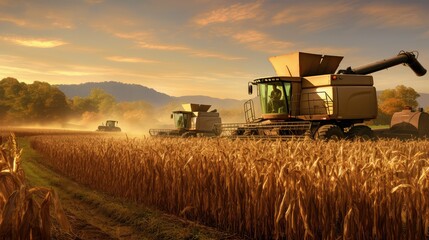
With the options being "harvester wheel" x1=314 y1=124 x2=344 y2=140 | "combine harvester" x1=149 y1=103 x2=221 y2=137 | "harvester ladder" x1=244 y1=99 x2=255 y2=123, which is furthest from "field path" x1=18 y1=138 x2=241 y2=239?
"combine harvester" x1=149 y1=103 x2=221 y2=137

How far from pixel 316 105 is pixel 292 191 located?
12.2 m

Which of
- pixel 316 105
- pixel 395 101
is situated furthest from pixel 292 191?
pixel 395 101

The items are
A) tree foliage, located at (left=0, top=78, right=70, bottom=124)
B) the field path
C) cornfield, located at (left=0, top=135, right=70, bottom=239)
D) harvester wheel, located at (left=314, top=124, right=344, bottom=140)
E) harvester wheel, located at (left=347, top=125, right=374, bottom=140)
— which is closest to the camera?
cornfield, located at (left=0, top=135, right=70, bottom=239)

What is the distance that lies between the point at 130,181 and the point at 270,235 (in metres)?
4.39

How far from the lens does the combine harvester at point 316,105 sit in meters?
15.6

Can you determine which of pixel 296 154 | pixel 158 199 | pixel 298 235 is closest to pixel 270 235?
pixel 298 235

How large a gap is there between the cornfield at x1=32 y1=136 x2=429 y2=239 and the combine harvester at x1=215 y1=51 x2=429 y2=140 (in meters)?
8.15

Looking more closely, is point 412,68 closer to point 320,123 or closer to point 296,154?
point 320,123

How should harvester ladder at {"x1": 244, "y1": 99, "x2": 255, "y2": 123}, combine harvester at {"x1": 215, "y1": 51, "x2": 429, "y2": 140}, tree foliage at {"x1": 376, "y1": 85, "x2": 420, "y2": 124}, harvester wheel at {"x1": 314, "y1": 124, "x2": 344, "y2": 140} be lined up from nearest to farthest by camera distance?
harvester wheel at {"x1": 314, "y1": 124, "x2": 344, "y2": 140}
combine harvester at {"x1": 215, "y1": 51, "x2": 429, "y2": 140}
harvester ladder at {"x1": 244, "y1": 99, "x2": 255, "y2": 123}
tree foliage at {"x1": 376, "y1": 85, "x2": 420, "y2": 124}

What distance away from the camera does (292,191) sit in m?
4.48

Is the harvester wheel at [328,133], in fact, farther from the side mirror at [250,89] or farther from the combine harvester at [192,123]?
the combine harvester at [192,123]

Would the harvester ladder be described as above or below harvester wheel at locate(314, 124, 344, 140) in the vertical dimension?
above

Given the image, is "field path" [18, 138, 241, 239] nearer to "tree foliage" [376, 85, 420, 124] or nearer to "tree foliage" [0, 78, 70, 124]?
"tree foliage" [376, 85, 420, 124]

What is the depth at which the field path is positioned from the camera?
606cm
